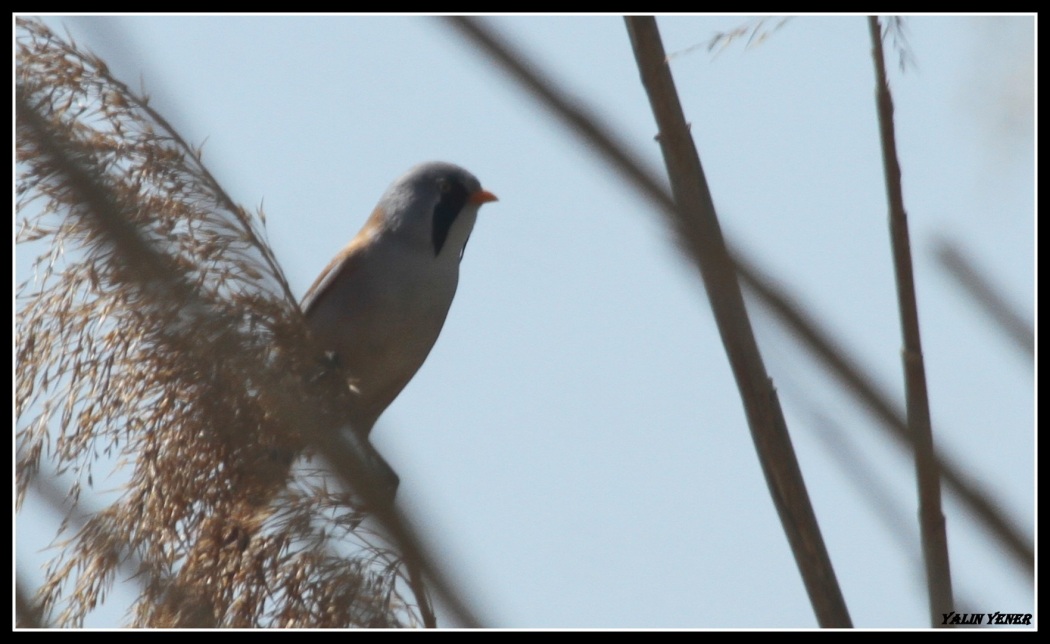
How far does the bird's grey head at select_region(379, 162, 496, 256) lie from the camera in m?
5.02

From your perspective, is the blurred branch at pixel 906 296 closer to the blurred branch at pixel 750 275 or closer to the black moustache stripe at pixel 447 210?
the blurred branch at pixel 750 275

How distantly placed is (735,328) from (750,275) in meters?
0.43

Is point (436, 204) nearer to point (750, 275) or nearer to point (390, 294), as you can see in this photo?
point (390, 294)

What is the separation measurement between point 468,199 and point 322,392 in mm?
3486

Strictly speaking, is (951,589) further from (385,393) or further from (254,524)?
(385,393)

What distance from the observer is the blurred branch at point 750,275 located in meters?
0.71

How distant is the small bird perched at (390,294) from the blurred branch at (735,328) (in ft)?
9.83

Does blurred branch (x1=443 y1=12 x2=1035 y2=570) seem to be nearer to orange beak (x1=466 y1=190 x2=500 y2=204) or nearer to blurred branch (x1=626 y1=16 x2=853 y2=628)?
blurred branch (x1=626 y1=16 x2=853 y2=628)

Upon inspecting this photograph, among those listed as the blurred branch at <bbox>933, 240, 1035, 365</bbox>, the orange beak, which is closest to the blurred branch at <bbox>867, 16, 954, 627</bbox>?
the blurred branch at <bbox>933, 240, 1035, 365</bbox>

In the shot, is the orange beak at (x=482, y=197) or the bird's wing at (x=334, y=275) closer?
the bird's wing at (x=334, y=275)

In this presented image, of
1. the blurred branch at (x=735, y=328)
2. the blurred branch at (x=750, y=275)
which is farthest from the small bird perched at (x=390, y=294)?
the blurred branch at (x=750, y=275)

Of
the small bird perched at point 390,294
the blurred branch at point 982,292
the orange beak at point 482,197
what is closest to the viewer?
the blurred branch at point 982,292

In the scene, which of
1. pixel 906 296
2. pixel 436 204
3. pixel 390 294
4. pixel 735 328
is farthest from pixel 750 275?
pixel 436 204
